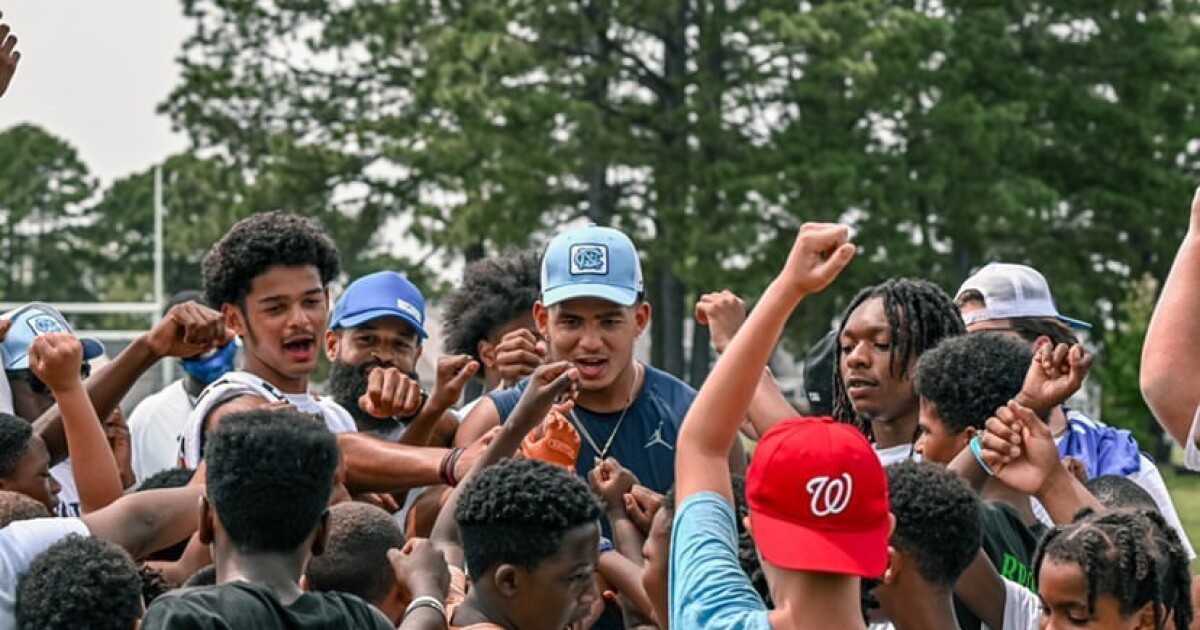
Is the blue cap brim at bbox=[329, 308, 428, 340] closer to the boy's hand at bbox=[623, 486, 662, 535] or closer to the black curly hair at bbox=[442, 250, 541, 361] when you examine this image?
the black curly hair at bbox=[442, 250, 541, 361]

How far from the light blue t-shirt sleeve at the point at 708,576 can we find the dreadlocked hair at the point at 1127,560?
955 millimetres

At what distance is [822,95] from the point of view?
111ft

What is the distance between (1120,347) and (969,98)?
6.25 m

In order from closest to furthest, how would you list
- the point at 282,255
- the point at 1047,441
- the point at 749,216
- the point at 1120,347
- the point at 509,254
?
the point at 1047,441 < the point at 282,255 < the point at 509,254 < the point at 749,216 < the point at 1120,347

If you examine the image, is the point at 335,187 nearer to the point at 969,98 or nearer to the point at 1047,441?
the point at 969,98

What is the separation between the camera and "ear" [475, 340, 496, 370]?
7973 mm

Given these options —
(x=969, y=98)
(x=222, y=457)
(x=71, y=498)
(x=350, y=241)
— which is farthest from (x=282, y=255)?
(x=350, y=241)

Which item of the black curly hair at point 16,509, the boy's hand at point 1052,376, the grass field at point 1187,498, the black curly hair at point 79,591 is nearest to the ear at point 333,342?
the black curly hair at point 16,509

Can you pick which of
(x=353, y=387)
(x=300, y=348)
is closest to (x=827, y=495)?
(x=300, y=348)

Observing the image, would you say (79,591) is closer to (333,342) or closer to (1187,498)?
(333,342)

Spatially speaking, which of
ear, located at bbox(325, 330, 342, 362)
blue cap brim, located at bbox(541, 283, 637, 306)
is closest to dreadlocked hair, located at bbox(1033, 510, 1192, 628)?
blue cap brim, located at bbox(541, 283, 637, 306)

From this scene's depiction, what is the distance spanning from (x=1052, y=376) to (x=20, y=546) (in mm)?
2752

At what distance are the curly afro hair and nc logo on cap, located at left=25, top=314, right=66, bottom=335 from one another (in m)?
3.41

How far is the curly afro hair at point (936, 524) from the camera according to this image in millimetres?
4742
